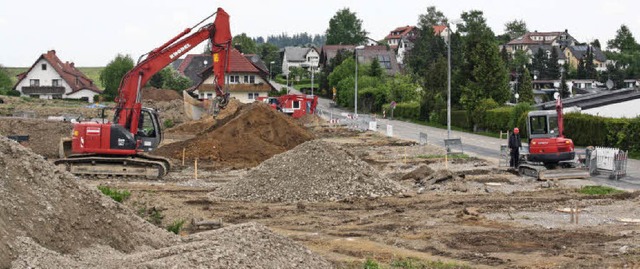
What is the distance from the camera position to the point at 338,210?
2666cm

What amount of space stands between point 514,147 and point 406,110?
55.5 meters

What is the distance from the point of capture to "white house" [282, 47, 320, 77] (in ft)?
603

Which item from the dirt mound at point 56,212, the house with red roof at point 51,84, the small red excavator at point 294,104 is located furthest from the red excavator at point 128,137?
the house with red roof at point 51,84

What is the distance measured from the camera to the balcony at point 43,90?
109188 mm

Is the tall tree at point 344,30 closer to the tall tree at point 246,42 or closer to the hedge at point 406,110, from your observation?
the tall tree at point 246,42

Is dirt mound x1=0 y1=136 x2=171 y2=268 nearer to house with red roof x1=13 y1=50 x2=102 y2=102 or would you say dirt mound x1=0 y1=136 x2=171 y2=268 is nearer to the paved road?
the paved road

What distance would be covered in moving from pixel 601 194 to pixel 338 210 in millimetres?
8349

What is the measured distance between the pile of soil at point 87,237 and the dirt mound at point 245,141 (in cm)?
2565

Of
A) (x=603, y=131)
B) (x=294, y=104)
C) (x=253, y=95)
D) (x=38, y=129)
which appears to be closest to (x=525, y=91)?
(x=294, y=104)

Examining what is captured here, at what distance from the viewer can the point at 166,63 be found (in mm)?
37531

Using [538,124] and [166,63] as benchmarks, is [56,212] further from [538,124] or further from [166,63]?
[538,124]

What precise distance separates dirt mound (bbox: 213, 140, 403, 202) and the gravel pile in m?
12.0

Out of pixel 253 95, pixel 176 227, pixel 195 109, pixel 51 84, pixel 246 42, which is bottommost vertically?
pixel 176 227

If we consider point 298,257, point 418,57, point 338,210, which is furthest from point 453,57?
point 298,257
